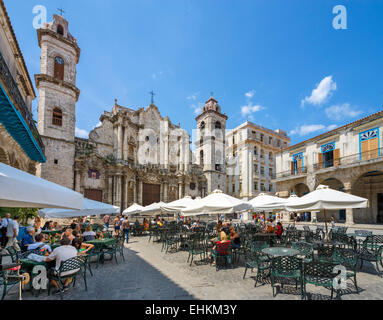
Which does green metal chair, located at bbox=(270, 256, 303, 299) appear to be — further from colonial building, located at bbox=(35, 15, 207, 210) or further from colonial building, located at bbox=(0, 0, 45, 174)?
colonial building, located at bbox=(35, 15, 207, 210)

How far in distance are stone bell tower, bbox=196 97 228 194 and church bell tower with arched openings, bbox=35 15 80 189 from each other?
63.5ft

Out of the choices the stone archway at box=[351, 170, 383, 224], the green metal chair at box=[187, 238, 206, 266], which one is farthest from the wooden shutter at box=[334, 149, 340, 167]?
the green metal chair at box=[187, 238, 206, 266]

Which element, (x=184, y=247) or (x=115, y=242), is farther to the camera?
(x=184, y=247)

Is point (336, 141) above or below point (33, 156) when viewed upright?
above

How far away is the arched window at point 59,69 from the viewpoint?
20641 millimetres

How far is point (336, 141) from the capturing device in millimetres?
20750

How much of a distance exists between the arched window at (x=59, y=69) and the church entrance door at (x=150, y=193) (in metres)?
15.3

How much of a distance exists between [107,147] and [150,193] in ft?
26.8

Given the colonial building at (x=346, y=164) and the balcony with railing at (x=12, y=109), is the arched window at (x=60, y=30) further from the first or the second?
the colonial building at (x=346, y=164)
